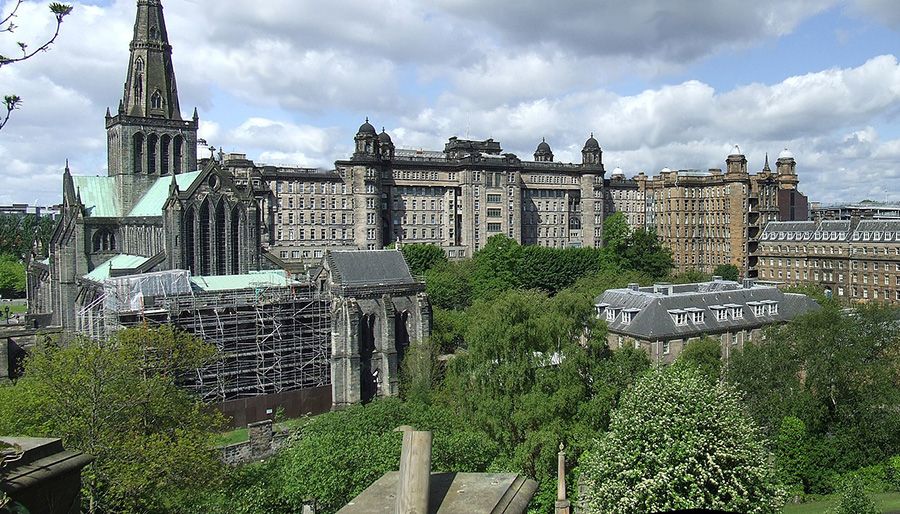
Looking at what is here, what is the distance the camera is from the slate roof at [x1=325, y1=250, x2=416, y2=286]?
173 feet

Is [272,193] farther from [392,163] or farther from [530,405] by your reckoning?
[530,405]

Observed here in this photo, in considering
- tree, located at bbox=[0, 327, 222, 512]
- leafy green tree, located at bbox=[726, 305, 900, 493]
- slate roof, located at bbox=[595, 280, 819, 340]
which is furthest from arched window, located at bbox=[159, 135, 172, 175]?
leafy green tree, located at bbox=[726, 305, 900, 493]

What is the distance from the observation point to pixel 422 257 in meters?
93.2

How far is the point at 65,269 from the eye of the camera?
65438 mm

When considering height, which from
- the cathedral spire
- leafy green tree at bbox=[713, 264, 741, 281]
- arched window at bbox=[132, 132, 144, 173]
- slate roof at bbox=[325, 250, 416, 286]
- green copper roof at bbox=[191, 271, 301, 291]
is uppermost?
the cathedral spire

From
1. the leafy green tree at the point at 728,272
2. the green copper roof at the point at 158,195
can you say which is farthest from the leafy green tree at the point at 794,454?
the leafy green tree at the point at 728,272

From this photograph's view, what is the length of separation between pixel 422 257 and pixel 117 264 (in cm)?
3927

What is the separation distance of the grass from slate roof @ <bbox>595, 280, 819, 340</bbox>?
1733cm

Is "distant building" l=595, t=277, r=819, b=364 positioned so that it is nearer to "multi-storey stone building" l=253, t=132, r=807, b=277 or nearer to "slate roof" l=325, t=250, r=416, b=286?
"slate roof" l=325, t=250, r=416, b=286

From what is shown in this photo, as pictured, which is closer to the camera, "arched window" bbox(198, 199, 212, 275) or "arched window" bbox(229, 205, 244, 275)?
"arched window" bbox(198, 199, 212, 275)

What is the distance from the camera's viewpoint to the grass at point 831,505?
88.4ft

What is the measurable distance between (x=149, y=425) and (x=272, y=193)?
72.1 m

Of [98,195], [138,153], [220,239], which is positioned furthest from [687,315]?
[98,195]

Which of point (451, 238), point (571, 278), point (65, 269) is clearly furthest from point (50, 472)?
point (451, 238)
